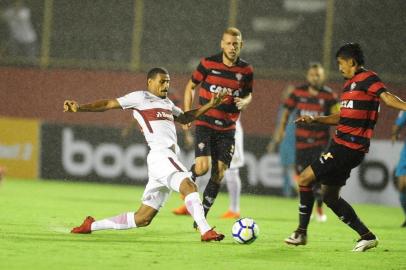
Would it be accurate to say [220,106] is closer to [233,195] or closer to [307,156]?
[233,195]

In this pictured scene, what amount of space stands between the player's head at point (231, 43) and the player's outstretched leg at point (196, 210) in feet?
7.76

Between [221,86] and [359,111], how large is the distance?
2.51 meters

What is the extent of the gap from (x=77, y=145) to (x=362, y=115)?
428 inches

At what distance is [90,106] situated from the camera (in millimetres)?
9328

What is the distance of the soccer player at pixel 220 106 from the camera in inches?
442

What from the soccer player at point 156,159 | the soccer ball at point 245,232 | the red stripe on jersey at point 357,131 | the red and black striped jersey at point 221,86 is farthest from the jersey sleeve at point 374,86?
the red and black striped jersey at point 221,86

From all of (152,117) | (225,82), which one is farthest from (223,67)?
(152,117)

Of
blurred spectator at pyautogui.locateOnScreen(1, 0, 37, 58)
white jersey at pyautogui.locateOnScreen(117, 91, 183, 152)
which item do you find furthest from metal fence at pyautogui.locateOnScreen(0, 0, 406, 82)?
white jersey at pyautogui.locateOnScreen(117, 91, 183, 152)

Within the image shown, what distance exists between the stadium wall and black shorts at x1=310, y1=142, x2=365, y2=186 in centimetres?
1109

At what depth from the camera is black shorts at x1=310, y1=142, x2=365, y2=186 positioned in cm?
933

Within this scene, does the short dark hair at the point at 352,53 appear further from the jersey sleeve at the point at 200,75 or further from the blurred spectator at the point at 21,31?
the blurred spectator at the point at 21,31

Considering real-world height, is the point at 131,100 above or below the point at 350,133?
above

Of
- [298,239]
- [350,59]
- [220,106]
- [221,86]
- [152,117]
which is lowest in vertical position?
[298,239]

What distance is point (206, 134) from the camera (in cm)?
1132
